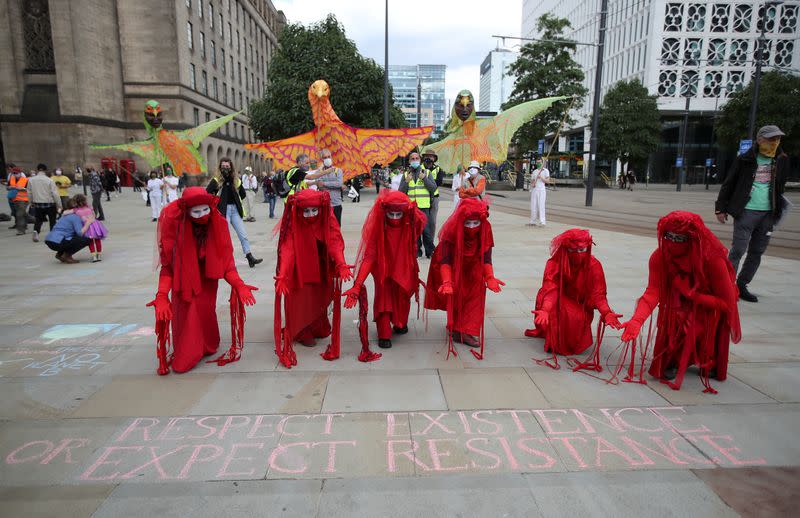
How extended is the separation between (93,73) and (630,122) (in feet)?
137

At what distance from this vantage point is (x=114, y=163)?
109 feet

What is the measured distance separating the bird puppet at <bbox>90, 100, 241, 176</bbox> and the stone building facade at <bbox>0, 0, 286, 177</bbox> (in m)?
24.8

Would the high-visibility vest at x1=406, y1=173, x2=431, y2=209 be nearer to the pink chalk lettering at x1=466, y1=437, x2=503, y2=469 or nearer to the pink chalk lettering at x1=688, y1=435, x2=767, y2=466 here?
the pink chalk lettering at x1=466, y1=437, x2=503, y2=469

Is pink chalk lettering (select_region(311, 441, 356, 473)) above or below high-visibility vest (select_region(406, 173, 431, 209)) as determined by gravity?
below

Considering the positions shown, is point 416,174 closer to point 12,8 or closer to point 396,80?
point 12,8

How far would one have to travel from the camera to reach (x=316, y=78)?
83.3 feet

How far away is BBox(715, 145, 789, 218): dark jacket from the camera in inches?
219

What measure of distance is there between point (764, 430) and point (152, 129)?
44.2 ft

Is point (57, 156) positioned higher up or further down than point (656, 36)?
further down

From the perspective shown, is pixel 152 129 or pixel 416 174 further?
pixel 152 129

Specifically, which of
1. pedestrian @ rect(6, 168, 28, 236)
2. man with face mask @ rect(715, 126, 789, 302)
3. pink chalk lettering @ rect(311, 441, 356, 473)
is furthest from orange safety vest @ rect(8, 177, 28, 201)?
man with face mask @ rect(715, 126, 789, 302)

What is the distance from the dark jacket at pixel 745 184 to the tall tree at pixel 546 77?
30785 millimetres

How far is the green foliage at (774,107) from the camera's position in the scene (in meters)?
32.3

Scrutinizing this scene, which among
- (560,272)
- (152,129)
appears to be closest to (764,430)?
(560,272)
